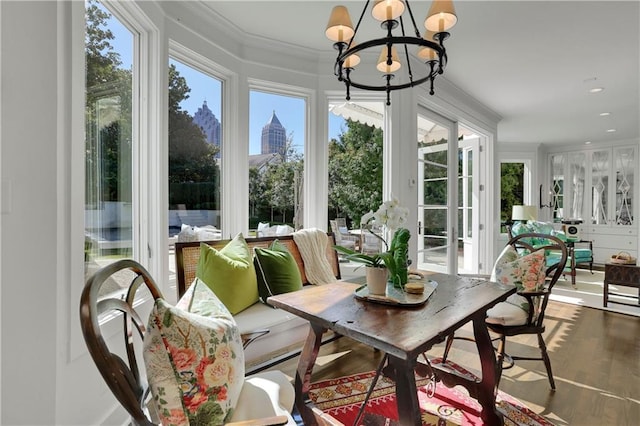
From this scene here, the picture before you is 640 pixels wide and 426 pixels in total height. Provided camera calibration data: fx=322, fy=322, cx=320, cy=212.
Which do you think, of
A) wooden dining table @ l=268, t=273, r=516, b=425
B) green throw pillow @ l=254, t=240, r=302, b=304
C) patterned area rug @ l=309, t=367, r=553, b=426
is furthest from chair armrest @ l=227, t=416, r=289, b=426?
green throw pillow @ l=254, t=240, r=302, b=304

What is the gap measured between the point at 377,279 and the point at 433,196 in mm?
2720

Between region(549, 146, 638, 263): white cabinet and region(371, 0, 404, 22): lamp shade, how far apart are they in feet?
25.3

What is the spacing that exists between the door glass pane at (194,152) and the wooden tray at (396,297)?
157 cm

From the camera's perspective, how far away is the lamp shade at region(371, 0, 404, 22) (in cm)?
146

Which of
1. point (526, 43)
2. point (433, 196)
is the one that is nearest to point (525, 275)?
point (433, 196)

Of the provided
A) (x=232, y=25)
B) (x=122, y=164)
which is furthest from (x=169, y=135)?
(x=232, y=25)

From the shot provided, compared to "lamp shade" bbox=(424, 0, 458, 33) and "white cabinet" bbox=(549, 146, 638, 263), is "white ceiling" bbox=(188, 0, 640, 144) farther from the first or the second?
"white cabinet" bbox=(549, 146, 638, 263)

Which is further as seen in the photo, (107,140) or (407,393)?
(107,140)

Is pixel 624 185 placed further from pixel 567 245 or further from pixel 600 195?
pixel 567 245

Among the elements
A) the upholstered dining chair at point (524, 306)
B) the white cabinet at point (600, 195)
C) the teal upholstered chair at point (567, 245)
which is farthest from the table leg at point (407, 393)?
the white cabinet at point (600, 195)

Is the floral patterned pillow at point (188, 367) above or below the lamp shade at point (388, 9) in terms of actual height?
below

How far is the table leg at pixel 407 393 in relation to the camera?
1.18 metres

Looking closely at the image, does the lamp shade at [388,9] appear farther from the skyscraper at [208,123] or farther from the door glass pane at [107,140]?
the skyscraper at [208,123]

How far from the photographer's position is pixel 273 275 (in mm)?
2287
